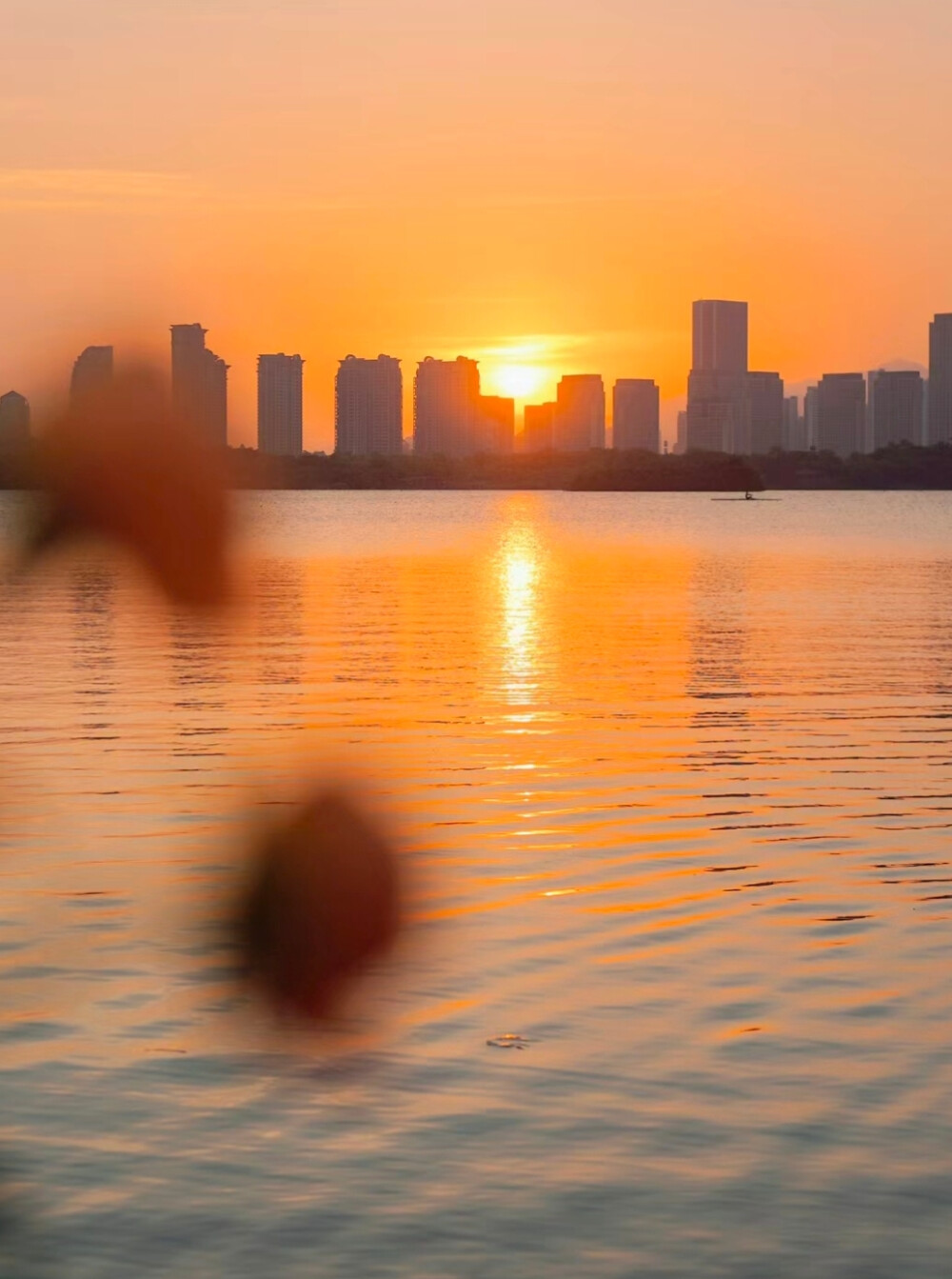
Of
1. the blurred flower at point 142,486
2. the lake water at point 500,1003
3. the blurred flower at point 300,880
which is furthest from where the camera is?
the lake water at point 500,1003

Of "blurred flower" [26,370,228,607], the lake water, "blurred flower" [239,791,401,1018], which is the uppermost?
"blurred flower" [26,370,228,607]

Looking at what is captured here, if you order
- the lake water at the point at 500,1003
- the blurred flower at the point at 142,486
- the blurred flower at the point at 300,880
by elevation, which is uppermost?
the blurred flower at the point at 142,486

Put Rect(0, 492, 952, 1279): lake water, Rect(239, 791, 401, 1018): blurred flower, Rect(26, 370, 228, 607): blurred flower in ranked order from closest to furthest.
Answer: Rect(26, 370, 228, 607): blurred flower
Rect(239, 791, 401, 1018): blurred flower
Rect(0, 492, 952, 1279): lake water

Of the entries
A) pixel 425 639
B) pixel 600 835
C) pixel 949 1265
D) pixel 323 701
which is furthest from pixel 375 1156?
pixel 425 639

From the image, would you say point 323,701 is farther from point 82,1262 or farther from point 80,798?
point 82,1262

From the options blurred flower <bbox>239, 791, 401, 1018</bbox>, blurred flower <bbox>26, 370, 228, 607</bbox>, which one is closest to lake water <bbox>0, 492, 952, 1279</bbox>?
blurred flower <bbox>26, 370, 228, 607</bbox>

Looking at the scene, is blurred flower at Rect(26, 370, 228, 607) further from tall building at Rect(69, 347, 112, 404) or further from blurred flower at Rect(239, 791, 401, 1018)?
blurred flower at Rect(239, 791, 401, 1018)

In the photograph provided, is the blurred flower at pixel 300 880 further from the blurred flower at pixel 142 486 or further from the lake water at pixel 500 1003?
the blurred flower at pixel 142 486

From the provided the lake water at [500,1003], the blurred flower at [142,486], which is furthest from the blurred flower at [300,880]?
the blurred flower at [142,486]
